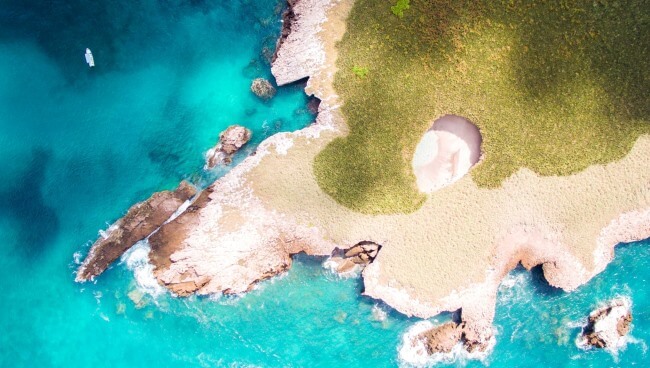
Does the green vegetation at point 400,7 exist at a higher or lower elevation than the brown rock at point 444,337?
higher

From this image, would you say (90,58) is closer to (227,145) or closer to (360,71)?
(227,145)

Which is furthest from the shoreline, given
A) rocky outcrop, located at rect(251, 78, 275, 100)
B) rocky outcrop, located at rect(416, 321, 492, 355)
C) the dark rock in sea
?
rocky outcrop, located at rect(251, 78, 275, 100)

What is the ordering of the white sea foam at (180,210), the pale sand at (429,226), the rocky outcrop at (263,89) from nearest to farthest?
the pale sand at (429,226), the white sea foam at (180,210), the rocky outcrop at (263,89)

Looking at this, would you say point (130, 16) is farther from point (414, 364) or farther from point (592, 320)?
point (592, 320)

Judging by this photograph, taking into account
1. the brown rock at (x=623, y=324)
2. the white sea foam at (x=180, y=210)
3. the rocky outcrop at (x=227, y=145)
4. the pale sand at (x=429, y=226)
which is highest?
the rocky outcrop at (x=227, y=145)

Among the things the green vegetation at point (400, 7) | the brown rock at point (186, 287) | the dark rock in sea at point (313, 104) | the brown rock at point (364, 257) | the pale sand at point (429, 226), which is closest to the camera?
the green vegetation at point (400, 7)

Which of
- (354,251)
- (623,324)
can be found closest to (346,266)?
(354,251)

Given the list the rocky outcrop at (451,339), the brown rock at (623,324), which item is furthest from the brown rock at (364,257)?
the brown rock at (623,324)

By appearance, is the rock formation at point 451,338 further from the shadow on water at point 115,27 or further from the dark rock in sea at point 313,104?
the shadow on water at point 115,27
